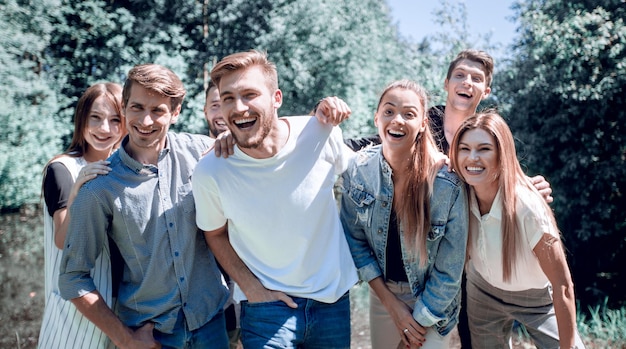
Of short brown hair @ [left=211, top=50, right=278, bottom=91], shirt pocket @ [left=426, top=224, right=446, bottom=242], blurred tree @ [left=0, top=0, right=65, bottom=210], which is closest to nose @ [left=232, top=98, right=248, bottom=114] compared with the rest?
short brown hair @ [left=211, top=50, right=278, bottom=91]

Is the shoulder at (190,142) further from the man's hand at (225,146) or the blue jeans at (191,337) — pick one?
the blue jeans at (191,337)

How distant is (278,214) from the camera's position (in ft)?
8.52

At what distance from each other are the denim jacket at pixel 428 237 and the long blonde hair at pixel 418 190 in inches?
1.5

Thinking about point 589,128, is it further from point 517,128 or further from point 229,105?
point 229,105

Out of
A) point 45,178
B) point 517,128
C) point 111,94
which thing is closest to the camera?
point 45,178

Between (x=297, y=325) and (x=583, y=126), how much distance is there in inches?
229

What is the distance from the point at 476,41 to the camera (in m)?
8.88

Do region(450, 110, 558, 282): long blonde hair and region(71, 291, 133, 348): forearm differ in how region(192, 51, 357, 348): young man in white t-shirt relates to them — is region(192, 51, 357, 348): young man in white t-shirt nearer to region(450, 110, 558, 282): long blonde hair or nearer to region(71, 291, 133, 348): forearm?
region(71, 291, 133, 348): forearm

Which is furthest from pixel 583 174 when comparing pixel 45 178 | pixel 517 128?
pixel 45 178

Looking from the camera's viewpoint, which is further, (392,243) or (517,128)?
(517,128)

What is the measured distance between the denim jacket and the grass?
3.20 m

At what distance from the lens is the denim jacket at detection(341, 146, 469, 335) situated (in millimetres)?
2719

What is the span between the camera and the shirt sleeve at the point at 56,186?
2.74m

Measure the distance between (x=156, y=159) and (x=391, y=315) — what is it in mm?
1516
